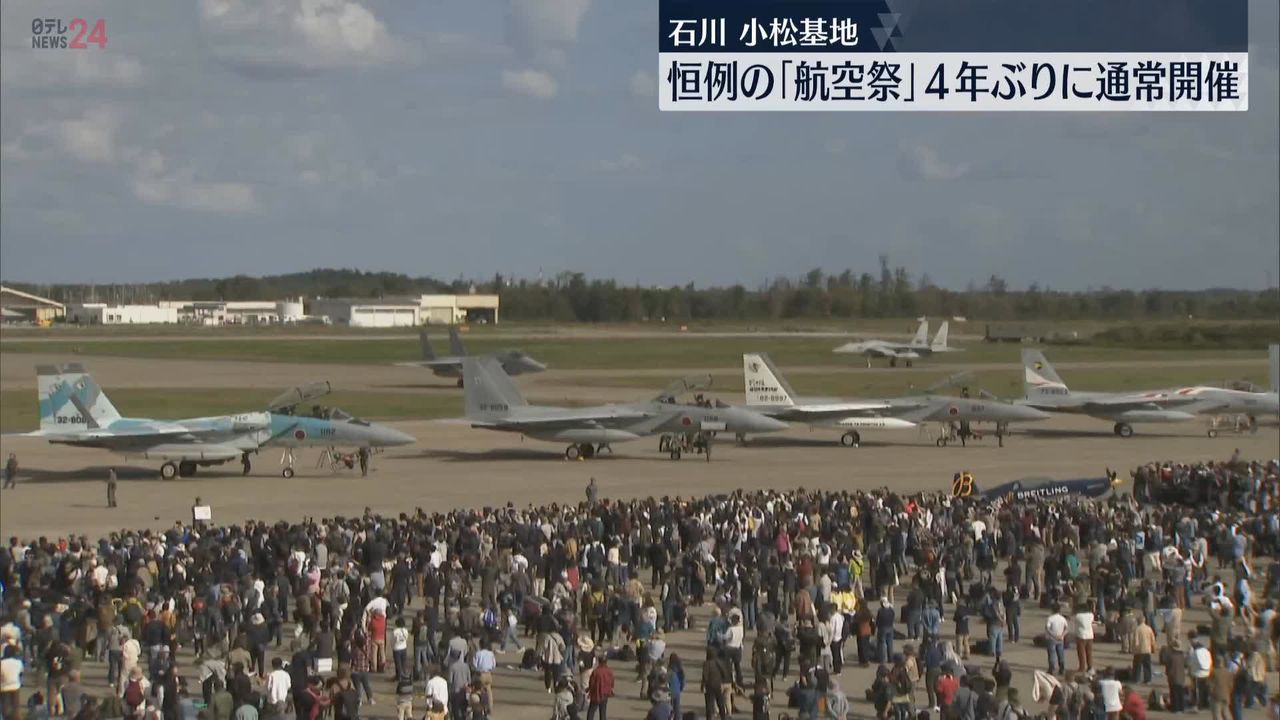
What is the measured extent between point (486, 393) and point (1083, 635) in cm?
2861

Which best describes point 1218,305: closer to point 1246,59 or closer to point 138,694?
point 1246,59

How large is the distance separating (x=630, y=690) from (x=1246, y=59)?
1890 cm

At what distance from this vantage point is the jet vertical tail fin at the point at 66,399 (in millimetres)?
37594

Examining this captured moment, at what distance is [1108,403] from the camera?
48938 millimetres

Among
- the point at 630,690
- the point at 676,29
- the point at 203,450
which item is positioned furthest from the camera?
the point at 203,450

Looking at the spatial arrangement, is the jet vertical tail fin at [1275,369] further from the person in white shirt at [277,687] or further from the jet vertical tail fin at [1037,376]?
the person in white shirt at [277,687]

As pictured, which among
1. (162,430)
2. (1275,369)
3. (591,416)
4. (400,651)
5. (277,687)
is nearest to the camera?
(277,687)

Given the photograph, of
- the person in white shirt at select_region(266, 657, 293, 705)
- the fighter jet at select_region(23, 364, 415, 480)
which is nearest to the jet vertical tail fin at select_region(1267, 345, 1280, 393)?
the fighter jet at select_region(23, 364, 415, 480)

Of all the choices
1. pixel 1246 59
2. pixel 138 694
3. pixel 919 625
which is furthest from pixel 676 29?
pixel 138 694

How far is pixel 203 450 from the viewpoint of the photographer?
37812 millimetres

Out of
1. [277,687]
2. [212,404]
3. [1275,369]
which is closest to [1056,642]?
[277,687]

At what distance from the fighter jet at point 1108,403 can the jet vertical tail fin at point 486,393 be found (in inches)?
759

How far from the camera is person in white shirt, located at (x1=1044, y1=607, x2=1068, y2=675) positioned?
1575cm

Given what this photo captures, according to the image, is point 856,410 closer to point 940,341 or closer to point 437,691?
point 437,691
